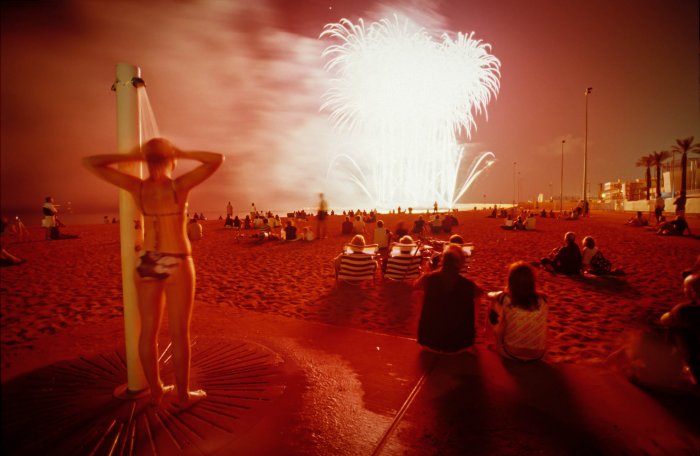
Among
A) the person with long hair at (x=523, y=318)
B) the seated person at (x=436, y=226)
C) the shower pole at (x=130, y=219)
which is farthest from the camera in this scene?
the seated person at (x=436, y=226)

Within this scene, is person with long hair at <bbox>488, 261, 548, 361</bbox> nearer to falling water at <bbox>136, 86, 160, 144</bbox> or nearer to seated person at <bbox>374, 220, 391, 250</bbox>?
falling water at <bbox>136, 86, 160, 144</bbox>

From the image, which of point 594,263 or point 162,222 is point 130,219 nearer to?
point 162,222

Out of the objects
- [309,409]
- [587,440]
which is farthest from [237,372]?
[587,440]

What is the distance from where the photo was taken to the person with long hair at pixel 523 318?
3713 millimetres

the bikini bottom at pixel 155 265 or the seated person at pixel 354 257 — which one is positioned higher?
the bikini bottom at pixel 155 265

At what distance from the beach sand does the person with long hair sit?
0.36 meters

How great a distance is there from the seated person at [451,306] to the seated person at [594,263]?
22.4 ft

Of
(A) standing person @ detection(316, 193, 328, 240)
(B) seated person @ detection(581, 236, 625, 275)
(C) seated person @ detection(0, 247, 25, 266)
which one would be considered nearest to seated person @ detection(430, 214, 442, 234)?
(A) standing person @ detection(316, 193, 328, 240)

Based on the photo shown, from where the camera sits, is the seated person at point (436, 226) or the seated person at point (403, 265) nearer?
the seated person at point (403, 265)

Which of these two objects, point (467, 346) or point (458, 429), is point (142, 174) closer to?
point (458, 429)

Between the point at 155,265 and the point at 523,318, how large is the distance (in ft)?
12.0

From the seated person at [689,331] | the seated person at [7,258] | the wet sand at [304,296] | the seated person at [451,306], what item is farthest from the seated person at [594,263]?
the seated person at [7,258]

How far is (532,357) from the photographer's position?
3781 mm

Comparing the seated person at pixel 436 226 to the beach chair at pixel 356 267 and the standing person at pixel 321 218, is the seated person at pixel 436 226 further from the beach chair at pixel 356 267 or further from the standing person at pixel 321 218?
the beach chair at pixel 356 267
